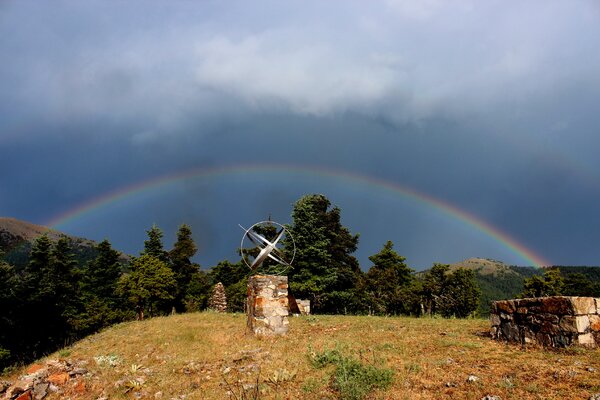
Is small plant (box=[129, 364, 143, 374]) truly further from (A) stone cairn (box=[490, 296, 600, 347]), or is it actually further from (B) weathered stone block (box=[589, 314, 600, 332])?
(B) weathered stone block (box=[589, 314, 600, 332])

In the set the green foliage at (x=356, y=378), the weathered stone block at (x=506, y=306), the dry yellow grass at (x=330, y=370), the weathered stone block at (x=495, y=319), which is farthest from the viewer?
the weathered stone block at (x=495, y=319)

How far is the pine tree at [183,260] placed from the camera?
5317 cm

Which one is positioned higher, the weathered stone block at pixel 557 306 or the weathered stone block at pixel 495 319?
the weathered stone block at pixel 557 306

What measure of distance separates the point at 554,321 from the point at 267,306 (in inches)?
436

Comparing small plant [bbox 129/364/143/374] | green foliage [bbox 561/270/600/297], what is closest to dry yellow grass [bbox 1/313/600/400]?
small plant [bbox 129/364/143/374]

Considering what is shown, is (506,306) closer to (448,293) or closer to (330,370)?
(330,370)

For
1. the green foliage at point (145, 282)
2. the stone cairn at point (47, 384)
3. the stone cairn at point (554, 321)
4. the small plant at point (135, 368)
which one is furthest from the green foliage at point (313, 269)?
the stone cairn at point (554, 321)

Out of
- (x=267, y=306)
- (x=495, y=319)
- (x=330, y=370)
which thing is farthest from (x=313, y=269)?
(x=330, y=370)

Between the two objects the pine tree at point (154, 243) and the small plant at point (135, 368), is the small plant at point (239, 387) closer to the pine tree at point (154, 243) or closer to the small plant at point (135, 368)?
the small plant at point (135, 368)

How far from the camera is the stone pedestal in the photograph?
16672mm

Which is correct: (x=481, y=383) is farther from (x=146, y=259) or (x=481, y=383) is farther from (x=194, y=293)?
(x=194, y=293)

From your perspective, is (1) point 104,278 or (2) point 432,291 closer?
(2) point 432,291

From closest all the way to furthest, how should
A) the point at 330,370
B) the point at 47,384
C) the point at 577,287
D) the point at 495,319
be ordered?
the point at 330,370 → the point at 47,384 → the point at 495,319 → the point at 577,287

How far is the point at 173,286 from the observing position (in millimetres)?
46031
